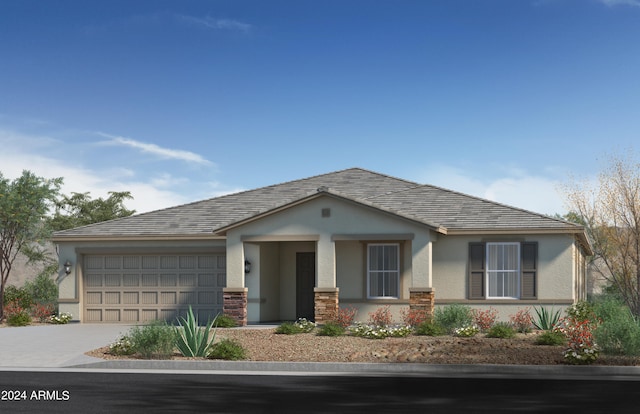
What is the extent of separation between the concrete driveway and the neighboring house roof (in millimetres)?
3825

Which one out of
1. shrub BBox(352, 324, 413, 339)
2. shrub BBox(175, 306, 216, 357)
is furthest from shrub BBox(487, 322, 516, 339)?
shrub BBox(175, 306, 216, 357)

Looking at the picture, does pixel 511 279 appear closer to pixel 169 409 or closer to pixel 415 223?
pixel 415 223

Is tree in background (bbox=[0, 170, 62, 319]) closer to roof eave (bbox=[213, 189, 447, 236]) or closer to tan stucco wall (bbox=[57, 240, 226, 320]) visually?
tan stucco wall (bbox=[57, 240, 226, 320])

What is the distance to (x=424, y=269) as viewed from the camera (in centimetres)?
2653

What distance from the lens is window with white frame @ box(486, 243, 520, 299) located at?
90.4 feet

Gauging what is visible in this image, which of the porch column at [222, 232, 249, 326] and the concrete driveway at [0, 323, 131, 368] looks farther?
the porch column at [222, 232, 249, 326]

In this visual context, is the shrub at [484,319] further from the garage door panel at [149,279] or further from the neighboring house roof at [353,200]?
the garage door panel at [149,279]

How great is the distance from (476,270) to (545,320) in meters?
3.10

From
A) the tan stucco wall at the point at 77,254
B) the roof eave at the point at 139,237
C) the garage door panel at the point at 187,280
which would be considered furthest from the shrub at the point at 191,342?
the tan stucco wall at the point at 77,254

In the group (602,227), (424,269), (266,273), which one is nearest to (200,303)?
(266,273)

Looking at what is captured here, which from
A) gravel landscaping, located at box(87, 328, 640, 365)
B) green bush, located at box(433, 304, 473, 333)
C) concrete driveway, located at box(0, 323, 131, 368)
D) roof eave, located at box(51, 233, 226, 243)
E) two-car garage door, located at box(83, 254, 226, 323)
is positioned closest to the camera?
gravel landscaping, located at box(87, 328, 640, 365)

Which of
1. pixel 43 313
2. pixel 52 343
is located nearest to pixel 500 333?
pixel 52 343

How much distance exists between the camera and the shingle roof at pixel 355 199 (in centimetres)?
2791

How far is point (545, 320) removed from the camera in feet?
83.4
